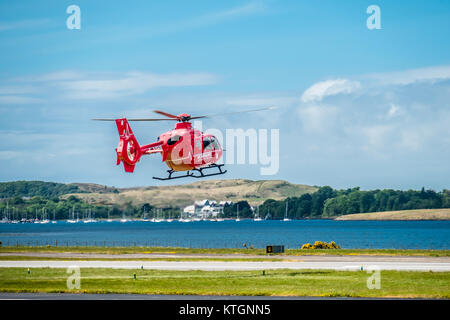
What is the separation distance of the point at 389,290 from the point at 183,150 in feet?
55.2

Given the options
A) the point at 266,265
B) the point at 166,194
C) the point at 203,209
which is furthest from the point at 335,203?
the point at 203,209

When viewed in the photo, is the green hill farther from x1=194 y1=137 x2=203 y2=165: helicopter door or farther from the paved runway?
the paved runway

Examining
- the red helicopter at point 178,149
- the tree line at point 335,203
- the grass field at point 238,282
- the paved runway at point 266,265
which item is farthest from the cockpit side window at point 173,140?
the tree line at point 335,203

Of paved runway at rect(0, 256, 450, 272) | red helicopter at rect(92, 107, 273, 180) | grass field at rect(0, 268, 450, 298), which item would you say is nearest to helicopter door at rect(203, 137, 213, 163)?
red helicopter at rect(92, 107, 273, 180)

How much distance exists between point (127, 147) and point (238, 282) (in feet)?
53.9

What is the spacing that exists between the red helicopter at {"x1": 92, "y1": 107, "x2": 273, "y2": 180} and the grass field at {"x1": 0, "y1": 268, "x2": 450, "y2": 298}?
9409 millimetres

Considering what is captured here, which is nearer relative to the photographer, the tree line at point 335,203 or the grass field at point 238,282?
the grass field at point 238,282

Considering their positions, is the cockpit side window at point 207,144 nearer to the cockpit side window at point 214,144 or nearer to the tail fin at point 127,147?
the cockpit side window at point 214,144

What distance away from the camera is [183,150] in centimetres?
3650

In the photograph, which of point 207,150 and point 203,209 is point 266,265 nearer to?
point 203,209

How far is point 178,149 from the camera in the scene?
120 ft

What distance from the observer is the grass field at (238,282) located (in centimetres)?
4157
